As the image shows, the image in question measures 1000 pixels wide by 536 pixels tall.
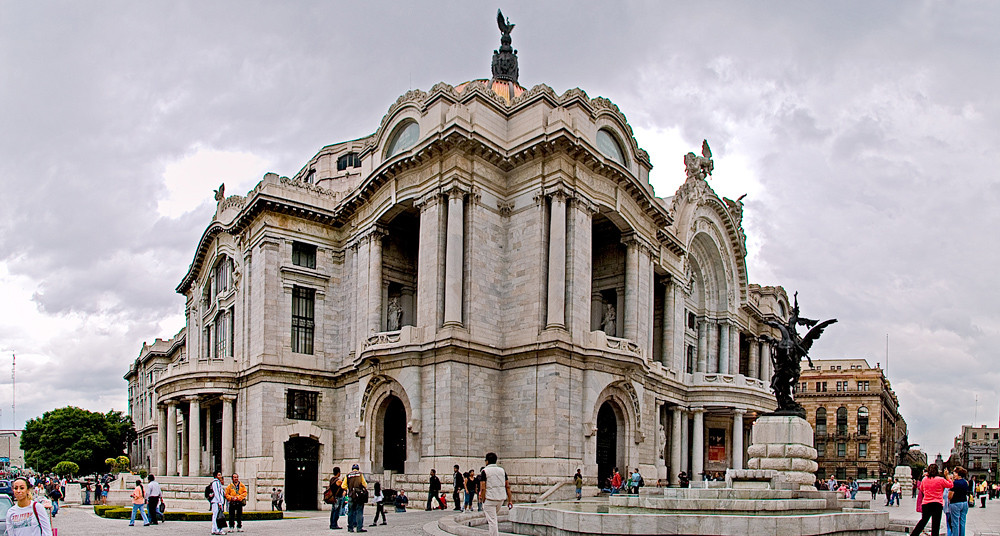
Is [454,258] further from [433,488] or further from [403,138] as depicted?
[433,488]

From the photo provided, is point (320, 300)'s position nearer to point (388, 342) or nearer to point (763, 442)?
point (388, 342)

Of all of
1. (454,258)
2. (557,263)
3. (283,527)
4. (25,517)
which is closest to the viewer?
(25,517)

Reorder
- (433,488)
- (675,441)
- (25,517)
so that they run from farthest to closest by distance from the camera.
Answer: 1. (675,441)
2. (433,488)
3. (25,517)

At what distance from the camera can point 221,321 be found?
44781 millimetres

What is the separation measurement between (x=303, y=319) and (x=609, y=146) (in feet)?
54.2

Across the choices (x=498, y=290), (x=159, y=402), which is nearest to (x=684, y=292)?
(x=498, y=290)

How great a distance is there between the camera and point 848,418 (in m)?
96.4

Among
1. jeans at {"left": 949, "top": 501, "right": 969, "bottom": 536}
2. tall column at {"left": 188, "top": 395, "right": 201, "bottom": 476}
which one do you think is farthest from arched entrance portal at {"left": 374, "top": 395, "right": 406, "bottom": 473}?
jeans at {"left": 949, "top": 501, "right": 969, "bottom": 536}

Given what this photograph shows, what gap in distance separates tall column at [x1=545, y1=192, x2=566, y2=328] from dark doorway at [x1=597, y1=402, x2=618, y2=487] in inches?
210

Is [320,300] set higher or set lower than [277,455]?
higher

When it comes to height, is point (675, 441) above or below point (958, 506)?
below

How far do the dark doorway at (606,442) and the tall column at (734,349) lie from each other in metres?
17.4

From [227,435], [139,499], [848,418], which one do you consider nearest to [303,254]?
[227,435]

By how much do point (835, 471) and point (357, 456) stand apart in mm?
75821
